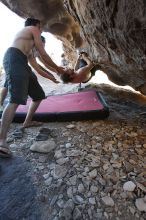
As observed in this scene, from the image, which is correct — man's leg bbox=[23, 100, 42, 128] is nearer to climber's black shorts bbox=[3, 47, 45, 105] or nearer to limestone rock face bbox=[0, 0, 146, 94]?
climber's black shorts bbox=[3, 47, 45, 105]

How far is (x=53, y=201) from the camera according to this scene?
7.86 feet

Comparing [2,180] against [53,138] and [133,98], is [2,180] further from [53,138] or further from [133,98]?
[133,98]

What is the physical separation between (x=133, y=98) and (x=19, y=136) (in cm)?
336

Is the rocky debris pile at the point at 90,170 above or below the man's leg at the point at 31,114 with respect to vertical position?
below

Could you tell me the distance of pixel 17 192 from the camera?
251 cm

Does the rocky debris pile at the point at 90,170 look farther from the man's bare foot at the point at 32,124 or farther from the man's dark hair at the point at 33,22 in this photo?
the man's dark hair at the point at 33,22

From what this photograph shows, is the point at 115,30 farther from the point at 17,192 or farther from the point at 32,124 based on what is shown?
the point at 17,192

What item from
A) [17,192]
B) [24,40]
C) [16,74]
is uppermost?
[24,40]

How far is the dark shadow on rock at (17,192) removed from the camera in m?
2.30

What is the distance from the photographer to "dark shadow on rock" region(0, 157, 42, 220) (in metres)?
2.30

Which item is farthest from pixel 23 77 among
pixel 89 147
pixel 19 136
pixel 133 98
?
Answer: pixel 133 98

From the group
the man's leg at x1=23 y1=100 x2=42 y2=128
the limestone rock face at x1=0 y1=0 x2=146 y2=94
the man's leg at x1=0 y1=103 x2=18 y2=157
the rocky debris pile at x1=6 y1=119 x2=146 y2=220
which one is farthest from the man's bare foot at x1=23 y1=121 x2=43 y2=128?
the limestone rock face at x1=0 y1=0 x2=146 y2=94

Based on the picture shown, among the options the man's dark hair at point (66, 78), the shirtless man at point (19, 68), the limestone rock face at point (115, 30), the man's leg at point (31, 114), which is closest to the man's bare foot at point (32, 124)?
the man's leg at point (31, 114)

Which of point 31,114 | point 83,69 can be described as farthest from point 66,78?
point 83,69
